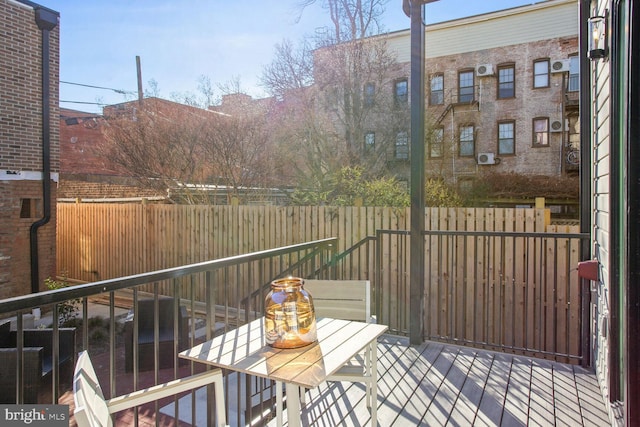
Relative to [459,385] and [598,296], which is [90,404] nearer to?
[459,385]

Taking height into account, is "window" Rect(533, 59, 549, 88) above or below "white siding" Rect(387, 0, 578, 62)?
below

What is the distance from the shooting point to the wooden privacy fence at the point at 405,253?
4.12m

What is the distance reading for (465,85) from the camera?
1324 cm

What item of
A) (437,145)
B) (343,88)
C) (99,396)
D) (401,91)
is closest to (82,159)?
(343,88)

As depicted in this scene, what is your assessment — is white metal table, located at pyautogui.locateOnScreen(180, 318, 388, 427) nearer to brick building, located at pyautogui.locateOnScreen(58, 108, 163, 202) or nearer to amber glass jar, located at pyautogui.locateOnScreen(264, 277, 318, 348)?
amber glass jar, located at pyautogui.locateOnScreen(264, 277, 318, 348)

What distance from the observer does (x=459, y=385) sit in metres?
2.75

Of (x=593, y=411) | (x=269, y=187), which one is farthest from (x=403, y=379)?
(x=269, y=187)

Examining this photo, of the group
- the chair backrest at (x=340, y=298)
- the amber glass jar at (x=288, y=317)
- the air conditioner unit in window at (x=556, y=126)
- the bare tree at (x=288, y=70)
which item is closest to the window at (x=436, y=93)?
the air conditioner unit in window at (x=556, y=126)

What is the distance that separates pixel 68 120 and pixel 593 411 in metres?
14.2

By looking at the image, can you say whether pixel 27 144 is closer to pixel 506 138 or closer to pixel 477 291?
pixel 477 291

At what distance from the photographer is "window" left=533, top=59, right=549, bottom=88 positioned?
1239cm

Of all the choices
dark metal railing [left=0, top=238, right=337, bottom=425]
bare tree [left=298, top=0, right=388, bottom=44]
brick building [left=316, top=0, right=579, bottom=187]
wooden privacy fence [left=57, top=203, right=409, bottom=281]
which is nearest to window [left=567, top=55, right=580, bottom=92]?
brick building [left=316, top=0, right=579, bottom=187]

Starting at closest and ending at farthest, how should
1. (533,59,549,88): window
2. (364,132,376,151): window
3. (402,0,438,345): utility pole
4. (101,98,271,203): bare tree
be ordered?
(402,0,438,345): utility pole → (101,98,271,203): bare tree → (364,132,376,151): window → (533,59,549,88): window

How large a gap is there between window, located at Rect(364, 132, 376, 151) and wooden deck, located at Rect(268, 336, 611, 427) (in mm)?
6626
